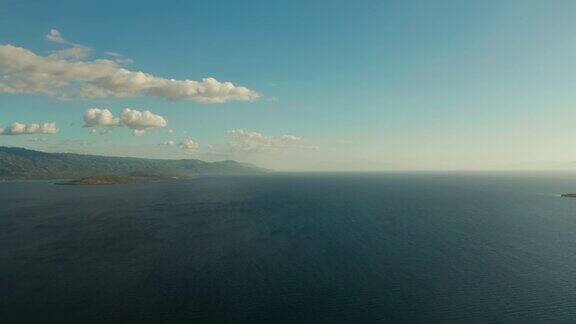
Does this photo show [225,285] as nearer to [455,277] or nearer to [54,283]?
[54,283]

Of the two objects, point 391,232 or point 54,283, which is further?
point 391,232

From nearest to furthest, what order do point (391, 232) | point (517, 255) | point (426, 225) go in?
point (517, 255) → point (391, 232) → point (426, 225)

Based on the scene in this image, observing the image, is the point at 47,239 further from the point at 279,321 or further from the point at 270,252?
the point at 279,321

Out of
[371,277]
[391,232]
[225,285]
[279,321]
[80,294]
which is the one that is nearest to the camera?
[279,321]

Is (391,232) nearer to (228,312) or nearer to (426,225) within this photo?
Answer: (426,225)

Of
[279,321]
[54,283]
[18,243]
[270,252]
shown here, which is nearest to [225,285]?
[279,321]

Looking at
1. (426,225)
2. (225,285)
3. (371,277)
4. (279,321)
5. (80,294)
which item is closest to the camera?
(279,321)

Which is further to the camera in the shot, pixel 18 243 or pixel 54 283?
pixel 18 243

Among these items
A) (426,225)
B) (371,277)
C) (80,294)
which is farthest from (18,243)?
(426,225)

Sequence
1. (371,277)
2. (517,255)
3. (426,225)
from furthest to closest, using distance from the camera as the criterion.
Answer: (426,225)
(517,255)
(371,277)
